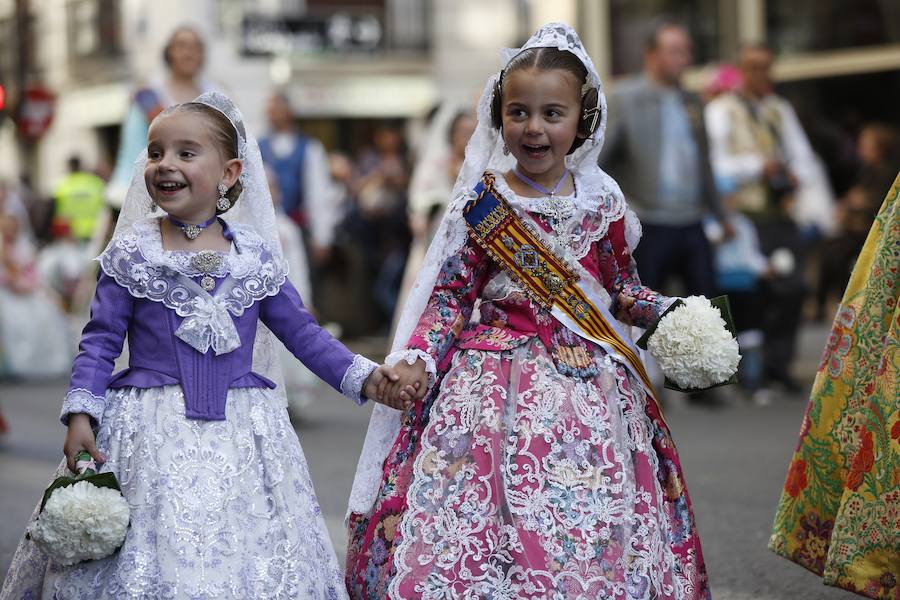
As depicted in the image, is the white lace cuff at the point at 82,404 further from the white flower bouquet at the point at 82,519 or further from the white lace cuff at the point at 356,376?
the white lace cuff at the point at 356,376

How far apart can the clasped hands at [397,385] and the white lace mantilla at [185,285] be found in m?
0.37

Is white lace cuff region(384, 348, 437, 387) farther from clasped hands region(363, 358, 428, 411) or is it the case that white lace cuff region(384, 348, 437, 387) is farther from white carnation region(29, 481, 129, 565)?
white carnation region(29, 481, 129, 565)

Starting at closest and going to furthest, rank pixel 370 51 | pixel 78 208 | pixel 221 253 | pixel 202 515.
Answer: pixel 202 515 → pixel 221 253 → pixel 78 208 → pixel 370 51

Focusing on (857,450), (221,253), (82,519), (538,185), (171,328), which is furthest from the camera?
(538,185)

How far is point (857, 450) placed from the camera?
424 cm

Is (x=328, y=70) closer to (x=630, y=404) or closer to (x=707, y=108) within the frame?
(x=707, y=108)

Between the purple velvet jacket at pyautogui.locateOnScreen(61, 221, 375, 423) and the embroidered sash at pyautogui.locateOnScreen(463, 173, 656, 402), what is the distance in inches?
21.1

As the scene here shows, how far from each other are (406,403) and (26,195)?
17.8 meters

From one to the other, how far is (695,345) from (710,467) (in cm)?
324

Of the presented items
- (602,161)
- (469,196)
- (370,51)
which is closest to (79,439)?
(469,196)

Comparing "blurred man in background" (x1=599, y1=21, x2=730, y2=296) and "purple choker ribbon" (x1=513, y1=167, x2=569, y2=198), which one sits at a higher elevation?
"purple choker ribbon" (x1=513, y1=167, x2=569, y2=198)

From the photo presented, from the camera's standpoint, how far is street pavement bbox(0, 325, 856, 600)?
5.15 meters

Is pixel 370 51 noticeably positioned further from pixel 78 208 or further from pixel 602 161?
pixel 602 161

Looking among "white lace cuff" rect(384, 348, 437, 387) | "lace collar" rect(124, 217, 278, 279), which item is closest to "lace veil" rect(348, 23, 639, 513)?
"white lace cuff" rect(384, 348, 437, 387)
